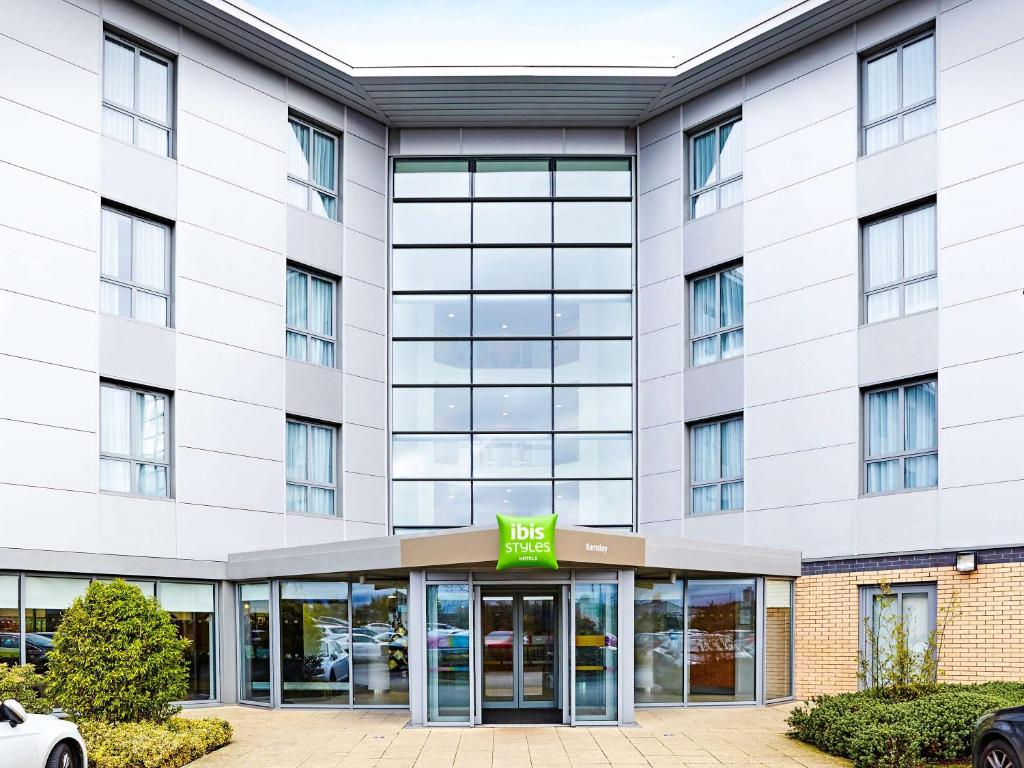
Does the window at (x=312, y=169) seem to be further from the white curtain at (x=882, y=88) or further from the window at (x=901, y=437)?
the window at (x=901, y=437)

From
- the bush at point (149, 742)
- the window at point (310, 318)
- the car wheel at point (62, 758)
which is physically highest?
the window at point (310, 318)

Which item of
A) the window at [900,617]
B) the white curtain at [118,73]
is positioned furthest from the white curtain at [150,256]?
the window at [900,617]

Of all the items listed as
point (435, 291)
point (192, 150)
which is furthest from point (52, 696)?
point (435, 291)

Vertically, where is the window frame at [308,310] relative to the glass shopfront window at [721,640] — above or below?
above

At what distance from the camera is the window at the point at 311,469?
22.4 meters

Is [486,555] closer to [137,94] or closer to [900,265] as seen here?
[900,265]

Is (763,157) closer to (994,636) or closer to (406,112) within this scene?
(406,112)

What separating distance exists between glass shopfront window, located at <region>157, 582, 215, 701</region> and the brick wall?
1040 cm

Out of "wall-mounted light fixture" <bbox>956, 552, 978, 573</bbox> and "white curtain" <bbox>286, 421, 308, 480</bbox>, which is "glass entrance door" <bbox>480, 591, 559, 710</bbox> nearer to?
"white curtain" <bbox>286, 421, 308, 480</bbox>

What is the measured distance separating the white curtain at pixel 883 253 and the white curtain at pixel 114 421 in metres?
12.8

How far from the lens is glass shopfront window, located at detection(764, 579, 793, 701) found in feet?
67.5

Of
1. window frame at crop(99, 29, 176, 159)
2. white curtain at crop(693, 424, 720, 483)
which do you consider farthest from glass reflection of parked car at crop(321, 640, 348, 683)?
window frame at crop(99, 29, 176, 159)

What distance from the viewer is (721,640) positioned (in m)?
20.5

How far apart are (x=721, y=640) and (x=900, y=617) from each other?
3.08 meters
